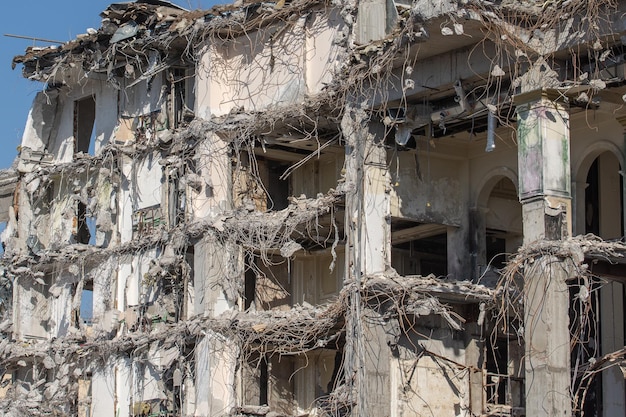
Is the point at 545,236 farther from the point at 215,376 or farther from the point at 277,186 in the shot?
the point at 277,186

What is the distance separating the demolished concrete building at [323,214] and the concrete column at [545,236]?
0.04m

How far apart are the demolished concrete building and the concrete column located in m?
0.04

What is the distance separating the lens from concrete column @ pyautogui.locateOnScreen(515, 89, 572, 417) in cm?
2731

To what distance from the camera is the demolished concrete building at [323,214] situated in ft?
92.6

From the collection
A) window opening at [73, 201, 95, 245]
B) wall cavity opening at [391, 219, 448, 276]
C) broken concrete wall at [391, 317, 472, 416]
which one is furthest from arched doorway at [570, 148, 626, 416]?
window opening at [73, 201, 95, 245]

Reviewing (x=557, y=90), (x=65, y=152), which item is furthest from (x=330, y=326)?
(x=65, y=152)

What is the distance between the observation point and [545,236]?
27672 mm

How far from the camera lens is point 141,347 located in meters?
35.9

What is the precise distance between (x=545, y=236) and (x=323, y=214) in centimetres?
691

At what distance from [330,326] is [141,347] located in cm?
544

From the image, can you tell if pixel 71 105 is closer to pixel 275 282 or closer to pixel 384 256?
pixel 275 282

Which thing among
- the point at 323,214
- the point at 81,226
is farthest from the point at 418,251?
the point at 81,226

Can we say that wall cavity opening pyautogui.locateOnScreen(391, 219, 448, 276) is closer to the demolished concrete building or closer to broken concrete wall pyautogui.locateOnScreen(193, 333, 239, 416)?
the demolished concrete building

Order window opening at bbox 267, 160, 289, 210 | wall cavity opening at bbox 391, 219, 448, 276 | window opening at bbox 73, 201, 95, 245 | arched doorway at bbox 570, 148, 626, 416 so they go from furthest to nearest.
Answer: window opening at bbox 73, 201, 95, 245, window opening at bbox 267, 160, 289, 210, wall cavity opening at bbox 391, 219, 448, 276, arched doorway at bbox 570, 148, 626, 416
